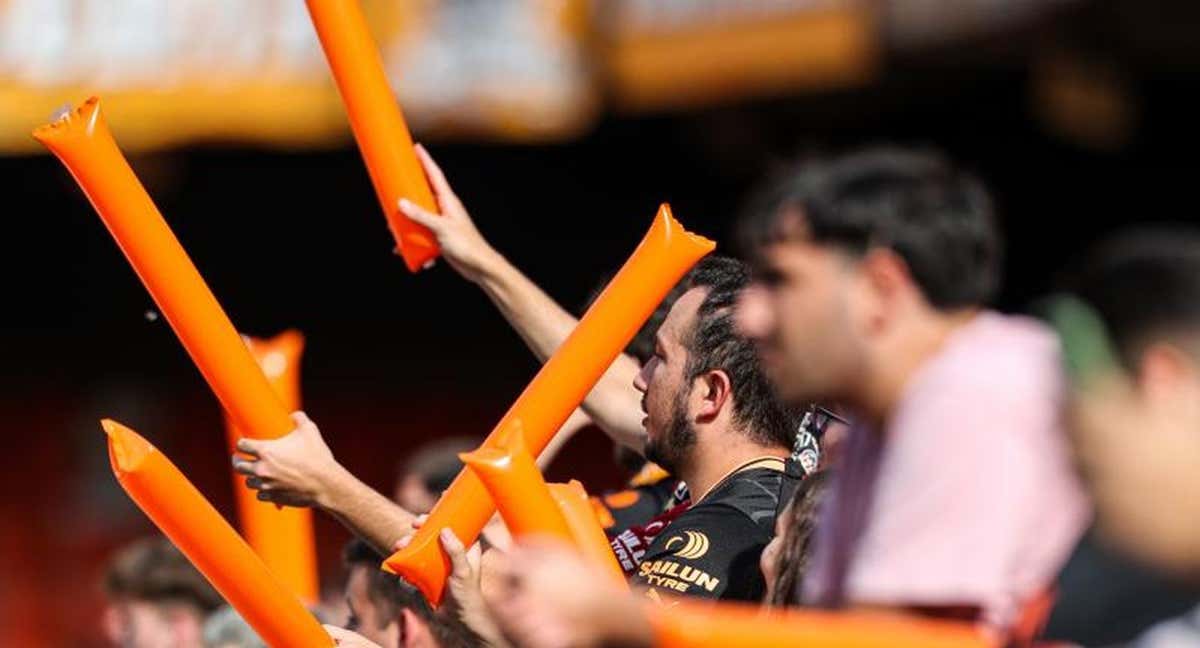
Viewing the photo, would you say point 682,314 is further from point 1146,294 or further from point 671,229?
point 1146,294

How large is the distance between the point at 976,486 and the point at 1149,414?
0.18 metres

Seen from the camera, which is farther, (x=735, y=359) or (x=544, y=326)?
(x=544, y=326)

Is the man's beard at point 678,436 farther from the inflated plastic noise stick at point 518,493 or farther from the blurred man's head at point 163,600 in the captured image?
the blurred man's head at point 163,600

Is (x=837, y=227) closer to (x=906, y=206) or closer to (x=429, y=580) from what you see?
(x=906, y=206)

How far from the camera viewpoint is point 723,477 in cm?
374

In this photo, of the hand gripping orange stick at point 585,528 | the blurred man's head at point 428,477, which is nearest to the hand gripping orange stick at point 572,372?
the hand gripping orange stick at point 585,528

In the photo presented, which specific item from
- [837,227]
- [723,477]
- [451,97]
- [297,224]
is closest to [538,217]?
[297,224]

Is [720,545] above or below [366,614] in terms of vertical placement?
above

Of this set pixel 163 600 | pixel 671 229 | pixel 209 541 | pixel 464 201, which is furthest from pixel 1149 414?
pixel 464 201

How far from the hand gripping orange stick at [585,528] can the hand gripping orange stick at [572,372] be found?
0.50 feet

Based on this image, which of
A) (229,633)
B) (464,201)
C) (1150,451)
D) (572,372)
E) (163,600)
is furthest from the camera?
(464,201)

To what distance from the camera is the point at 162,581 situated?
230 inches

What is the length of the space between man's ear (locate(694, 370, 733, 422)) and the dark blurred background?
4.37m

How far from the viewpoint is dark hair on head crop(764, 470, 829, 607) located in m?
3.09
